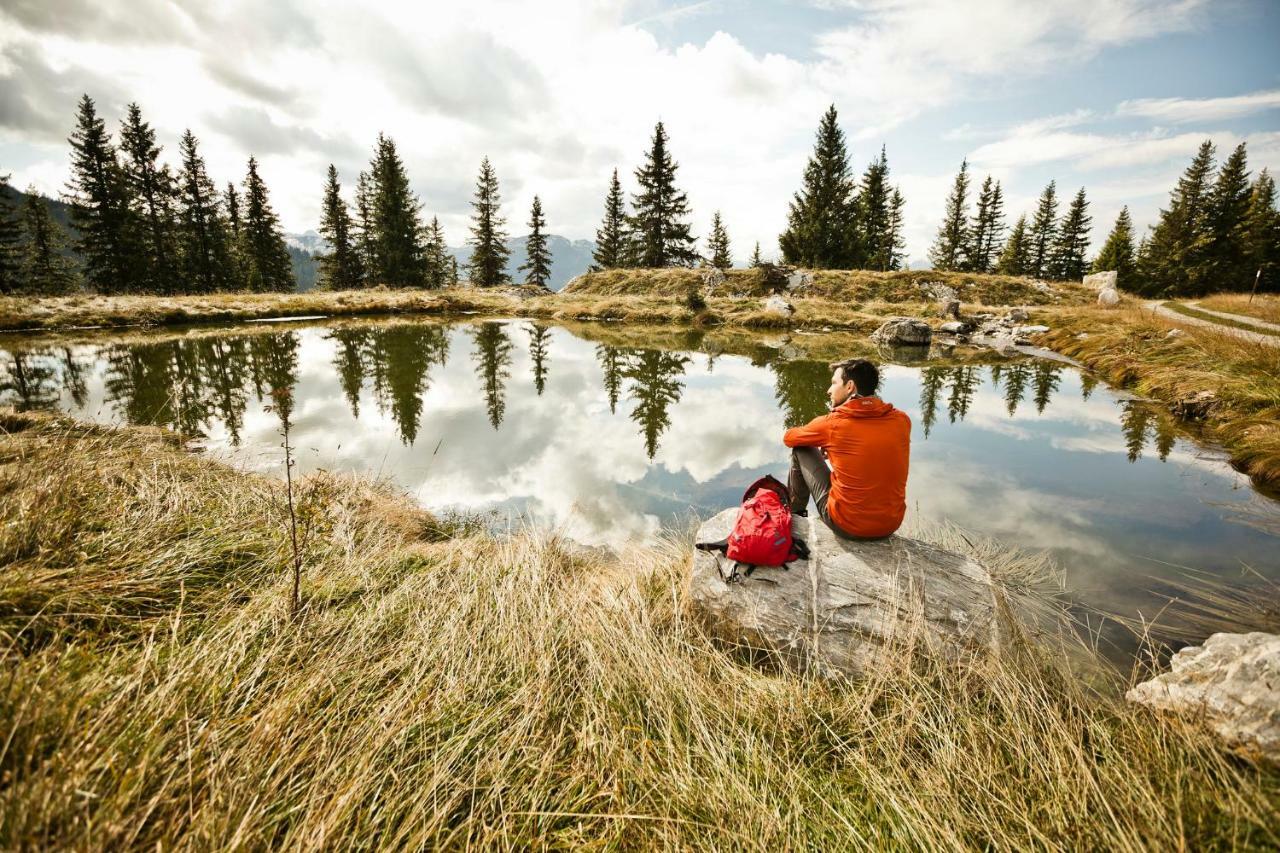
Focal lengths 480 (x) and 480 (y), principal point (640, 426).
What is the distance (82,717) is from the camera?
1844 millimetres

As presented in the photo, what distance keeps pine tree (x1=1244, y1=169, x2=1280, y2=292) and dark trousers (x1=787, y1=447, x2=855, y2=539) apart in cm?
5487

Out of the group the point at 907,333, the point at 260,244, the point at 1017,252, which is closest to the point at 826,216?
the point at 907,333

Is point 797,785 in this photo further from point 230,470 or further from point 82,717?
point 230,470

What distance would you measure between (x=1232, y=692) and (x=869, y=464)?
2020mm

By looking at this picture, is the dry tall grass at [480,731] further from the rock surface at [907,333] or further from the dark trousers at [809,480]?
the rock surface at [907,333]

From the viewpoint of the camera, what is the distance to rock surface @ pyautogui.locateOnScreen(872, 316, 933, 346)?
907 inches

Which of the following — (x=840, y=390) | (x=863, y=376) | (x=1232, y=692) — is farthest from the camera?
(x=840, y=390)

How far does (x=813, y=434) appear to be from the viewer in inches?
157

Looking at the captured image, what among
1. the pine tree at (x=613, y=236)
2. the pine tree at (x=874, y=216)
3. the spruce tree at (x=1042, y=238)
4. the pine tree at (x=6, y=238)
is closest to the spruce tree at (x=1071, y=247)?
the spruce tree at (x=1042, y=238)

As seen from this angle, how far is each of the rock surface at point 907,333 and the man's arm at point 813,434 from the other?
2225 centimetres

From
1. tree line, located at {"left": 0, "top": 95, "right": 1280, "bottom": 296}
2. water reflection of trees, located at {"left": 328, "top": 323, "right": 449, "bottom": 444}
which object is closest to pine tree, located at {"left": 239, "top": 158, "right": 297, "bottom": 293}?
tree line, located at {"left": 0, "top": 95, "right": 1280, "bottom": 296}

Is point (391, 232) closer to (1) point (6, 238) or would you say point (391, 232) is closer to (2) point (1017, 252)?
(1) point (6, 238)

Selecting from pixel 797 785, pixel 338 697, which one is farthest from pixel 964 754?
pixel 338 697

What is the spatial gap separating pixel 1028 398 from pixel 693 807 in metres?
14.9
